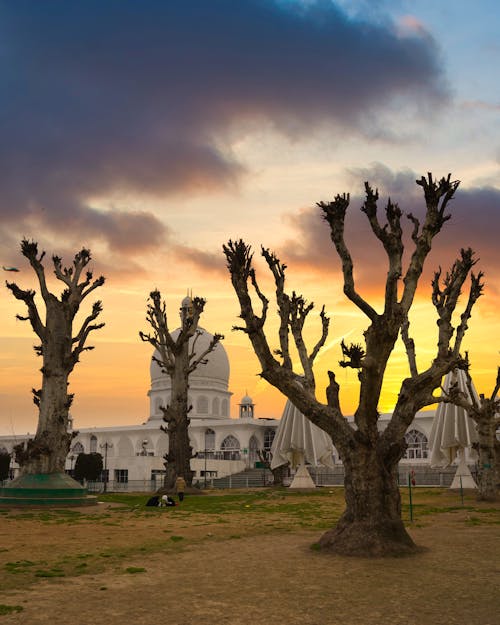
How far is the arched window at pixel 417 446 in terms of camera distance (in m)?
64.4

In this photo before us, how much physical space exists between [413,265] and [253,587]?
303 inches

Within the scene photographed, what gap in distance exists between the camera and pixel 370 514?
12062 millimetres

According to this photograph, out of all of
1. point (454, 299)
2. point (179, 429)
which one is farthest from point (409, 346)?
point (179, 429)

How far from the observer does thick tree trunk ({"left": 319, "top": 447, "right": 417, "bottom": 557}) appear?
11.6 metres

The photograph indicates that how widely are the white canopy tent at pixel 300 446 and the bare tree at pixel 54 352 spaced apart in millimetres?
12090

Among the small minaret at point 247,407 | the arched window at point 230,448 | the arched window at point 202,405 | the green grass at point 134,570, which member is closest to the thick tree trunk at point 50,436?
the green grass at point 134,570

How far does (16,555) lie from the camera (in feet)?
37.9

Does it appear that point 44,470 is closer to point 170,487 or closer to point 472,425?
point 170,487

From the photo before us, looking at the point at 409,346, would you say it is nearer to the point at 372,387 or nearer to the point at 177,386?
the point at 372,387

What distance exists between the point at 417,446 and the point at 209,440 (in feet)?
90.1

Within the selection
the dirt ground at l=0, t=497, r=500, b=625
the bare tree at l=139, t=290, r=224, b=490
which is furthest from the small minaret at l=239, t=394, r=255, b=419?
the dirt ground at l=0, t=497, r=500, b=625

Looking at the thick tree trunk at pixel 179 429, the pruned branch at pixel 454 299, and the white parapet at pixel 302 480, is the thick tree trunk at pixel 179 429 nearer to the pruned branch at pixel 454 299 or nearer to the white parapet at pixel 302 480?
the white parapet at pixel 302 480

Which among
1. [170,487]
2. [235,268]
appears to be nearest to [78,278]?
[170,487]

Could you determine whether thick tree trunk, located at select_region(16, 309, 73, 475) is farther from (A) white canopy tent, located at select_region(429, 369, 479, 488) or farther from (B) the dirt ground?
(A) white canopy tent, located at select_region(429, 369, 479, 488)
